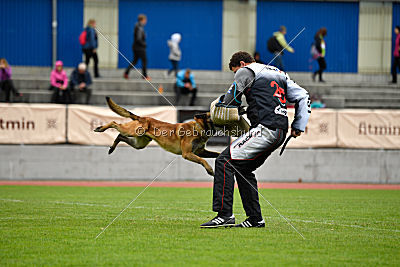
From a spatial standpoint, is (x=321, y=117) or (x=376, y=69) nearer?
(x=321, y=117)

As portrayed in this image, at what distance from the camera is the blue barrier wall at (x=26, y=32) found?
82.2 ft

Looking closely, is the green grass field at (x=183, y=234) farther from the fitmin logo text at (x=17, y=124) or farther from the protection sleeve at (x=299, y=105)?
the fitmin logo text at (x=17, y=124)

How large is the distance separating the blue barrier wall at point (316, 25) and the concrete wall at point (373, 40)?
0.80ft

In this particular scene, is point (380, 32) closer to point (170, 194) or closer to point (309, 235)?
point (170, 194)

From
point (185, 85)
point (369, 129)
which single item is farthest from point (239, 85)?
point (185, 85)

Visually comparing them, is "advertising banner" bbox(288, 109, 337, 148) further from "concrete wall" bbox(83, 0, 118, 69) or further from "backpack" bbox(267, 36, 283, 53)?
"concrete wall" bbox(83, 0, 118, 69)

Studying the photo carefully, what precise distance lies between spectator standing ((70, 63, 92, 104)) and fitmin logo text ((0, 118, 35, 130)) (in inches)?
114

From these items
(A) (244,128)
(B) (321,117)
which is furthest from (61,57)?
(A) (244,128)

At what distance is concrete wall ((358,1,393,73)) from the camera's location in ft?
85.9

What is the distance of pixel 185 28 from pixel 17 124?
1020 cm

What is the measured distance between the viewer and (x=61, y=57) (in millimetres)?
25406

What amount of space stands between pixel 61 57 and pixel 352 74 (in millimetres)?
11770

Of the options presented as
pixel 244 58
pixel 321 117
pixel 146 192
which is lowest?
pixel 146 192

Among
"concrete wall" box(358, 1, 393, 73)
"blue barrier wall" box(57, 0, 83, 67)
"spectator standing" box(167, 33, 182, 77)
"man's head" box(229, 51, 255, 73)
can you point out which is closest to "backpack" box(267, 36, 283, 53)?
"spectator standing" box(167, 33, 182, 77)
